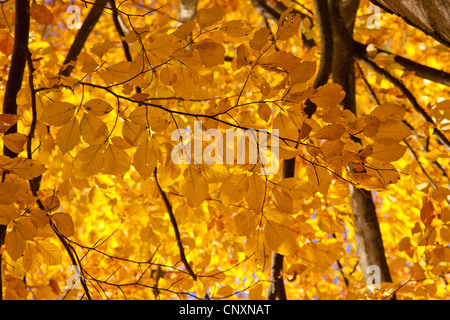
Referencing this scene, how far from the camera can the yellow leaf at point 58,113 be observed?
3.57 feet

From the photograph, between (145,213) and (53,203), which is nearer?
(53,203)

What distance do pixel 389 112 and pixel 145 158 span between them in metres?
0.78

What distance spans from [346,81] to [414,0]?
63.2 inches

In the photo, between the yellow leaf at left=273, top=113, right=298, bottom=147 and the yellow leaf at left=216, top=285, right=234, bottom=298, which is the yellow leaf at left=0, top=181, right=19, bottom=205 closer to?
the yellow leaf at left=273, top=113, right=298, bottom=147

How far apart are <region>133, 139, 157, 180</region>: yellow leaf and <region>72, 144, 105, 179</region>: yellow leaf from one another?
113mm

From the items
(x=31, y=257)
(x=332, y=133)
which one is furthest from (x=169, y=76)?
(x=31, y=257)

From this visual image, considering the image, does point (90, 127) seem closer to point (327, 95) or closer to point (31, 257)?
point (31, 257)

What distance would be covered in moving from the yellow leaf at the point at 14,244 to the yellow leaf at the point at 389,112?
1.20 m

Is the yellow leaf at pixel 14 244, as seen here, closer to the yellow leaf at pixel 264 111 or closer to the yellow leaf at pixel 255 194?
the yellow leaf at pixel 255 194

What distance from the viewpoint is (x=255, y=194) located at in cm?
111

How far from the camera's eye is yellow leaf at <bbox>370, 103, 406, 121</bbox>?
44.2 inches
